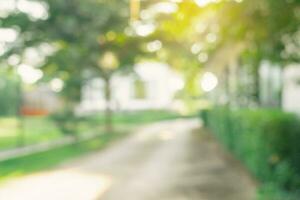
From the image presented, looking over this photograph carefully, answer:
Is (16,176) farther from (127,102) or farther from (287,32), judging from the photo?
(127,102)

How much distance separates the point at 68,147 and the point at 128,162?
214 inches

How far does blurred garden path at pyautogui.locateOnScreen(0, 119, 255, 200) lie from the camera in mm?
12125

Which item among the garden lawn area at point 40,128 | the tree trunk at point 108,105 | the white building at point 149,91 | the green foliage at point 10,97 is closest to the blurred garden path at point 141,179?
the green foliage at point 10,97

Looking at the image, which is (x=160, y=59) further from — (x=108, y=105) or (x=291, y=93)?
(x=291, y=93)

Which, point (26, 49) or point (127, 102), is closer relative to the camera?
point (26, 49)

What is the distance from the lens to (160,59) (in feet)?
121

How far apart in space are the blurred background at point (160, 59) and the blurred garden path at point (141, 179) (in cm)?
64

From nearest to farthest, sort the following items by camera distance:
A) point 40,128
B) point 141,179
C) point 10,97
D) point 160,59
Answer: point 141,179, point 10,97, point 40,128, point 160,59

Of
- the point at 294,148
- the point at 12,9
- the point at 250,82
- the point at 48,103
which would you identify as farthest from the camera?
the point at 48,103

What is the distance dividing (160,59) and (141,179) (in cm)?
2291

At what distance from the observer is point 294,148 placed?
9836 millimetres

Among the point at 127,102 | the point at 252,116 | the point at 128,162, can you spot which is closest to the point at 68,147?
the point at 128,162

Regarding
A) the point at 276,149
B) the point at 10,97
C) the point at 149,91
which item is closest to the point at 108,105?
the point at 10,97

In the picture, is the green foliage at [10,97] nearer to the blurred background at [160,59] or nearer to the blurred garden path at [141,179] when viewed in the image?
the blurred background at [160,59]
